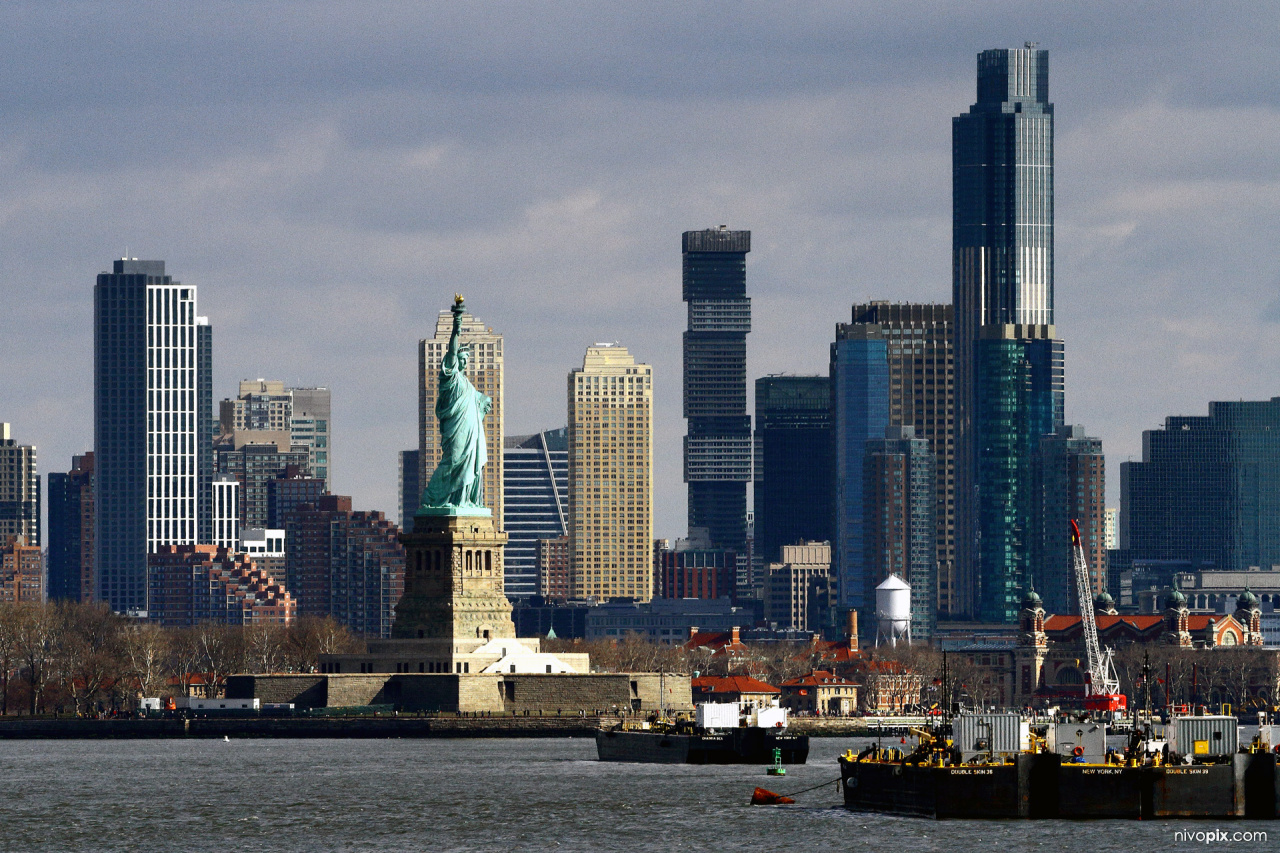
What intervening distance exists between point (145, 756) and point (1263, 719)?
7805 centimetres

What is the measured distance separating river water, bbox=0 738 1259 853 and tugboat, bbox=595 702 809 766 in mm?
2098

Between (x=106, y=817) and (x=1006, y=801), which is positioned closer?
(x=1006, y=801)

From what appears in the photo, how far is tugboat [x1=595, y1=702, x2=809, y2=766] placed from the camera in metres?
170

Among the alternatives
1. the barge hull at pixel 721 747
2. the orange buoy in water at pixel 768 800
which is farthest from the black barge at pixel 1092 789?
the barge hull at pixel 721 747

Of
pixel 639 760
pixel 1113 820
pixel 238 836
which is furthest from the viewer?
pixel 639 760

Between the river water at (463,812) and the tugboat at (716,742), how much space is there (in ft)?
6.88

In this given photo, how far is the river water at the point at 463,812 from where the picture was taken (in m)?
110

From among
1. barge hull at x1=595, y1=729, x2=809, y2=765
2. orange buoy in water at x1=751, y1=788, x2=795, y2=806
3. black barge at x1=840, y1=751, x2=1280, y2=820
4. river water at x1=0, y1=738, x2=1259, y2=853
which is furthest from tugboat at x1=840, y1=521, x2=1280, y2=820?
barge hull at x1=595, y1=729, x2=809, y2=765

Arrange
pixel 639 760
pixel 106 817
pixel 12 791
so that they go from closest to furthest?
pixel 106 817, pixel 12 791, pixel 639 760

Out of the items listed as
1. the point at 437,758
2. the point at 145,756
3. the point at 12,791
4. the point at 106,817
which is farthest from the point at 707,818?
the point at 145,756

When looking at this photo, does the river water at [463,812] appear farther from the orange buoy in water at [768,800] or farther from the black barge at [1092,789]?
the orange buoy in water at [768,800]

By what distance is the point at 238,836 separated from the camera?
11781 centimetres

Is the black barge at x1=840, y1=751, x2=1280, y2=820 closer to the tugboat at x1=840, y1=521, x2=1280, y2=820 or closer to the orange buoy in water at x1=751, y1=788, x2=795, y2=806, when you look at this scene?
the tugboat at x1=840, y1=521, x2=1280, y2=820

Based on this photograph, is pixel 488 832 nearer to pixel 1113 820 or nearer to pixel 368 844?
pixel 368 844
